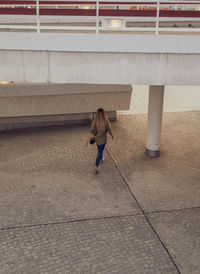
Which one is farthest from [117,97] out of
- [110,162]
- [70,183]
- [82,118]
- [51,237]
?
[51,237]

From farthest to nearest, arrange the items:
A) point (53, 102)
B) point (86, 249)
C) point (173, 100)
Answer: point (173, 100) → point (53, 102) → point (86, 249)

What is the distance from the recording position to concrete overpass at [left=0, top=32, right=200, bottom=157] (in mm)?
5109

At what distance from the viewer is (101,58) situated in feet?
17.3

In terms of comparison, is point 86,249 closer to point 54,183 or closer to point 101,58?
point 54,183

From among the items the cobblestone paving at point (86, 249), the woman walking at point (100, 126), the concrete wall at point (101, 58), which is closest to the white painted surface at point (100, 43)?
the concrete wall at point (101, 58)

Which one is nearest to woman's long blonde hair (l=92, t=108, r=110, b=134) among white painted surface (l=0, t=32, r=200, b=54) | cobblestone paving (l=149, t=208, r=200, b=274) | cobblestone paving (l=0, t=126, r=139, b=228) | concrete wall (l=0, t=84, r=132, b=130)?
cobblestone paving (l=0, t=126, r=139, b=228)

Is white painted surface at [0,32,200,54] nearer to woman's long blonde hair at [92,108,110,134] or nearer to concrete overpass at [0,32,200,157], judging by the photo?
concrete overpass at [0,32,200,157]

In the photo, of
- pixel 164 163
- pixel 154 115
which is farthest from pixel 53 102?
pixel 164 163

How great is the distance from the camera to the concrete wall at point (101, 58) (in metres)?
5.11

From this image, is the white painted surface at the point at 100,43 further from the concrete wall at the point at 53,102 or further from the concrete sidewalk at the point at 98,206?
the concrete wall at the point at 53,102

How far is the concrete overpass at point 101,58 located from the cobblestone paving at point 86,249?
2.48 m

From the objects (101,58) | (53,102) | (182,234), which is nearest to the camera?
(101,58)

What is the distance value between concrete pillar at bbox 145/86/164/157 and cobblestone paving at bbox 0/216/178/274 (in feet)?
9.39

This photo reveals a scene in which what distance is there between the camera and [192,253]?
5.11 m
